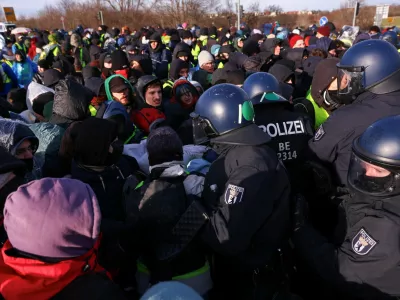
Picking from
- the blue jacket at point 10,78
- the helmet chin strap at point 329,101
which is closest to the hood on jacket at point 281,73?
the helmet chin strap at point 329,101

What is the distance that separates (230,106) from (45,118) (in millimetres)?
2884

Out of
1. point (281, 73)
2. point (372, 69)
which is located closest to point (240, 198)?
point (372, 69)

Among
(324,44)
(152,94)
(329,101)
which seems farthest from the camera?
(324,44)

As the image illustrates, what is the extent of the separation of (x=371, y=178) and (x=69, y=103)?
2.78 m

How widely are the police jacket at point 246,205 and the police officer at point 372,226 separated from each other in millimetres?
350

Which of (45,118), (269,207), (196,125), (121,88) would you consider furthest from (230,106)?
(45,118)

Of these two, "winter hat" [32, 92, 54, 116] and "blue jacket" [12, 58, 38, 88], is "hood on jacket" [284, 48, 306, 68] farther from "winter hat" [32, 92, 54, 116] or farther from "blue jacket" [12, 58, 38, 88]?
"blue jacket" [12, 58, 38, 88]

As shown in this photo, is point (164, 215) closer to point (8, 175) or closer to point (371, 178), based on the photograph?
point (8, 175)

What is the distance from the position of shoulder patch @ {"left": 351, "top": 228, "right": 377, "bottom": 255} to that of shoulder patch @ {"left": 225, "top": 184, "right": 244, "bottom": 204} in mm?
668

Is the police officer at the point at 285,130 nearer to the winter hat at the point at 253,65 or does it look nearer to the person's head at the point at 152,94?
the person's head at the point at 152,94

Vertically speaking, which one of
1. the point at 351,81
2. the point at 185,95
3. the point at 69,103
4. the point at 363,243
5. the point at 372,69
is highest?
the point at 372,69

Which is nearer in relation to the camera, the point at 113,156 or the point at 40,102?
the point at 113,156

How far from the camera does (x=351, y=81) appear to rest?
2807mm

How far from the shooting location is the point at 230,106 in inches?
88.9
